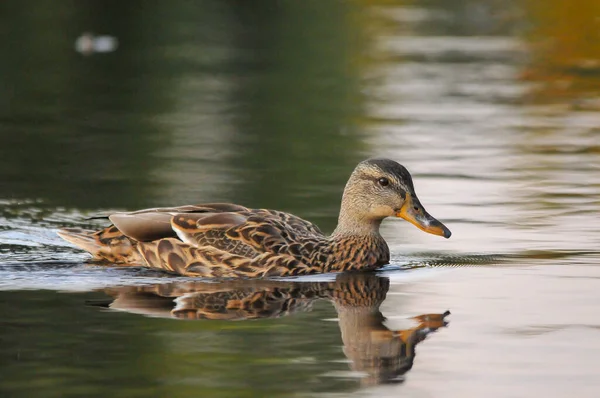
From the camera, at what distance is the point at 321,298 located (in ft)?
33.8

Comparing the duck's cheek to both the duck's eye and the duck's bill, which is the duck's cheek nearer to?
the duck's bill

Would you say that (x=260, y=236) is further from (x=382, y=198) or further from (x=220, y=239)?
(x=382, y=198)

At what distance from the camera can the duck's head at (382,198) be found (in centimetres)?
1138

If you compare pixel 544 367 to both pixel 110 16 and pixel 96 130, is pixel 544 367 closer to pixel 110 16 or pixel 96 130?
pixel 96 130

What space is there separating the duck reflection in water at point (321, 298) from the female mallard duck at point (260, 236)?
22 centimetres

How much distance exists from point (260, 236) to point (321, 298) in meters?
1.04

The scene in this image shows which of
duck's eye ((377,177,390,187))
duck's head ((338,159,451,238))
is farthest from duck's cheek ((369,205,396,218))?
duck's eye ((377,177,390,187))

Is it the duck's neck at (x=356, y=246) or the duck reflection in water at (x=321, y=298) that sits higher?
the duck's neck at (x=356, y=246)

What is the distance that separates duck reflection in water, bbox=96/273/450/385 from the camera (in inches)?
335

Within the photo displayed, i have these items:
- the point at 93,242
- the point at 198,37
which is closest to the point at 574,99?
the point at 198,37

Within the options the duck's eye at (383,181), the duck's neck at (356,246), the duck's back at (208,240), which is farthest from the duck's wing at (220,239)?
the duck's eye at (383,181)

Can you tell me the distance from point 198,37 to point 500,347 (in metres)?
21.2

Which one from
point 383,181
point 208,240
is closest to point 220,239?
point 208,240

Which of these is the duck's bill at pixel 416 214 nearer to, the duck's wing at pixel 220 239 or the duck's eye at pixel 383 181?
the duck's eye at pixel 383 181
